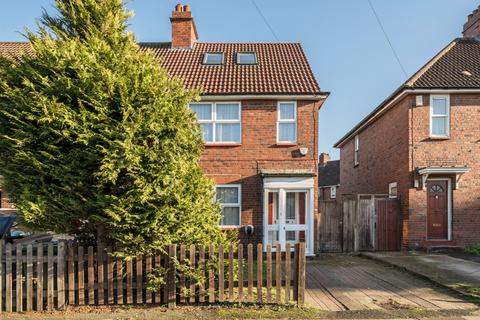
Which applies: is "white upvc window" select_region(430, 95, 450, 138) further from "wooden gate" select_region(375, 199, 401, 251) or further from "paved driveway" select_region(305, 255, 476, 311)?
"paved driveway" select_region(305, 255, 476, 311)

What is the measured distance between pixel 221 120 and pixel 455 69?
9726mm

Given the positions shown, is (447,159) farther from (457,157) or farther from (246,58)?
(246,58)

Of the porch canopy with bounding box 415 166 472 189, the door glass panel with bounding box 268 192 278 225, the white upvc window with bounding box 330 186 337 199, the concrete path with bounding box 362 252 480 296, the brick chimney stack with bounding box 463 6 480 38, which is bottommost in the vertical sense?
the concrete path with bounding box 362 252 480 296

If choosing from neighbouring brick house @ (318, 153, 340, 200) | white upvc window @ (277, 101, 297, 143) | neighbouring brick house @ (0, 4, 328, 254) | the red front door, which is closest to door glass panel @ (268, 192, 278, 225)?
neighbouring brick house @ (0, 4, 328, 254)

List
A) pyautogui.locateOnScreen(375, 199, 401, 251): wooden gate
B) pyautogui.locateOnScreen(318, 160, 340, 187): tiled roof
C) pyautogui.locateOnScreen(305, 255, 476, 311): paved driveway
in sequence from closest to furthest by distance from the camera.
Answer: pyautogui.locateOnScreen(305, 255, 476, 311): paved driveway → pyautogui.locateOnScreen(375, 199, 401, 251): wooden gate → pyautogui.locateOnScreen(318, 160, 340, 187): tiled roof

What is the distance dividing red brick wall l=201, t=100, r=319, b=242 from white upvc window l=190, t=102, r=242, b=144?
255mm

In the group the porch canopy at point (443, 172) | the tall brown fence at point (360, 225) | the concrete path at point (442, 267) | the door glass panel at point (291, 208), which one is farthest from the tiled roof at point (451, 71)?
the concrete path at point (442, 267)

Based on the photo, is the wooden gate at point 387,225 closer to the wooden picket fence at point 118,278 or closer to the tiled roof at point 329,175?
the wooden picket fence at point 118,278

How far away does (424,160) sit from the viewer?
1328 centimetres

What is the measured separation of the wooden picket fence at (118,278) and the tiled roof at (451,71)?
10.2m

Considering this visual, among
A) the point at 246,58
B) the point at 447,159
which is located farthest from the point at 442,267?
the point at 246,58

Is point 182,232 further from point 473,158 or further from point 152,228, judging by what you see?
point 473,158

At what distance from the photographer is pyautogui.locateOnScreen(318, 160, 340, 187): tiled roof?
32312 millimetres

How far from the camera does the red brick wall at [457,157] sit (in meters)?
13.1
